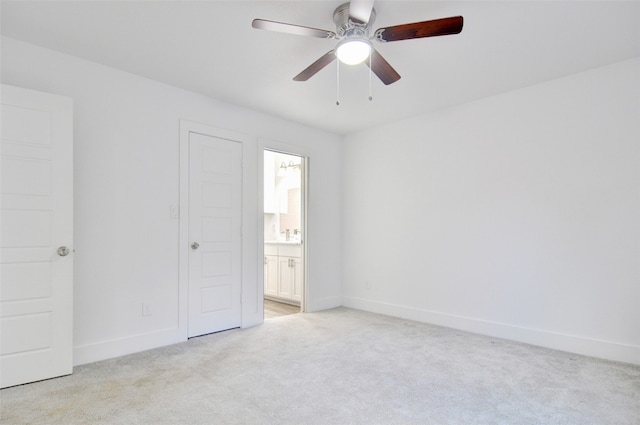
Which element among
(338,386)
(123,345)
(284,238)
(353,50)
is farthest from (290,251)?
(353,50)

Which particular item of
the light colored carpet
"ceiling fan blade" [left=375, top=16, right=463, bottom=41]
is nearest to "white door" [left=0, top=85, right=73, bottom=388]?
the light colored carpet

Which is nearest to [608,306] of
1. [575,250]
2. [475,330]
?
[575,250]

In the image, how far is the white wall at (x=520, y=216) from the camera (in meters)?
2.97

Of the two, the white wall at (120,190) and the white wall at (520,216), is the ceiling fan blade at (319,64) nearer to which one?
the white wall at (120,190)

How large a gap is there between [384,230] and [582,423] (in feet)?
9.65

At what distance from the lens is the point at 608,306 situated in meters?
2.99

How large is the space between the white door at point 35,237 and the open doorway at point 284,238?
2266mm

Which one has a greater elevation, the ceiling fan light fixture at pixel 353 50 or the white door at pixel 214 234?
A: the ceiling fan light fixture at pixel 353 50

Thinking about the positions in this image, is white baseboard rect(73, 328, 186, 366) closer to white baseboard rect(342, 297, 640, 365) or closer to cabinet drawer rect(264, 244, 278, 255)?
cabinet drawer rect(264, 244, 278, 255)

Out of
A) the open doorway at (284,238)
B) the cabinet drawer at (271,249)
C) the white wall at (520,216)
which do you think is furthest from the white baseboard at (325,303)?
the cabinet drawer at (271,249)

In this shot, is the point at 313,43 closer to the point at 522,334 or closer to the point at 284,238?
the point at 522,334

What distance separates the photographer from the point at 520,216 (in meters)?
3.51

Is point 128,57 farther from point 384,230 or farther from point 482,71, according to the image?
point 384,230

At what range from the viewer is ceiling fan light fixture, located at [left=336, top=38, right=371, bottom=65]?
7.41 feet
